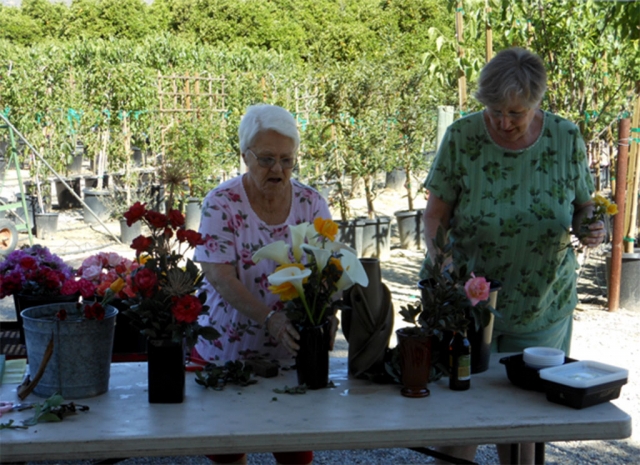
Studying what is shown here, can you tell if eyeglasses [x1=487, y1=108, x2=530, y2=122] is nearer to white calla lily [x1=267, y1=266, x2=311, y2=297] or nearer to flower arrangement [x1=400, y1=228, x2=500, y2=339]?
flower arrangement [x1=400, y1=228, x2=500, y2=339]

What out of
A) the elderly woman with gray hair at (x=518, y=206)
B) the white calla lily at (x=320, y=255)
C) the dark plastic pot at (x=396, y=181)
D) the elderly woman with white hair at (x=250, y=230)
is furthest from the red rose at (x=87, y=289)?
the dark plastic pot at (x=396, y=181)

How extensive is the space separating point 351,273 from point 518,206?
2.33 feet

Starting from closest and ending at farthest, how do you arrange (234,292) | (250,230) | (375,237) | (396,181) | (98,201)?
1. (234,292)
2. (250,230)
3. (375,237)
4. (98,201)
5. (396,181)

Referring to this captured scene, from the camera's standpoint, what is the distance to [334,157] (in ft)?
26.9

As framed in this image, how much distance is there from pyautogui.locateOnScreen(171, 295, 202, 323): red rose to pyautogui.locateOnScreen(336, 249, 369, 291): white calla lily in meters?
0.33

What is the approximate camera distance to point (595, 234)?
87.9 inches

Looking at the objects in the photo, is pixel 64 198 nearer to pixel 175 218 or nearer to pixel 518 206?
pixel 518 206

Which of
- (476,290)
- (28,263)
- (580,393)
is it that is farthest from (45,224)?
(580,393)

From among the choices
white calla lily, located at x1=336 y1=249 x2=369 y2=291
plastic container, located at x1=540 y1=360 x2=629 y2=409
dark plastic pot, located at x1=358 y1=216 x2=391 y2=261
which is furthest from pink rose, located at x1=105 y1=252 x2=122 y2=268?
dark plastic pot, located at x1=358 y1=216 x2=391 y2=261

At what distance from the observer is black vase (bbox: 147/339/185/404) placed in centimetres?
185

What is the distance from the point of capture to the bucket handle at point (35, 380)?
5.99 ft

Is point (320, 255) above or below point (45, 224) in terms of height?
above

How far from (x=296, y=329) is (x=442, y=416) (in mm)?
394

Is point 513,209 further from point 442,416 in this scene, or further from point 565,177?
point 442,416
